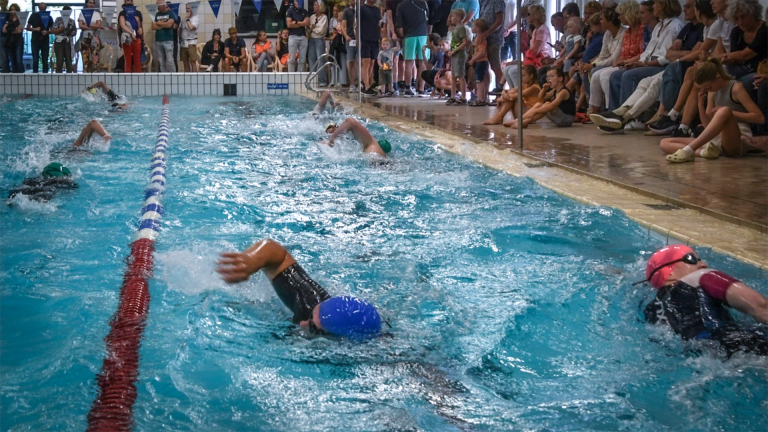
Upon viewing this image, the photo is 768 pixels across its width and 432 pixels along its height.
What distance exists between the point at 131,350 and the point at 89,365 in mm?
164

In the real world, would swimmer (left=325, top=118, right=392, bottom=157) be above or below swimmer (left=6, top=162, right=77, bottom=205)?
above

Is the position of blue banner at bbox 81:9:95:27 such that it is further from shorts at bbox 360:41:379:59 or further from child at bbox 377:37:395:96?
child at bbox 377:37:395:96

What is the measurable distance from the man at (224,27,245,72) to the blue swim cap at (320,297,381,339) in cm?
1644

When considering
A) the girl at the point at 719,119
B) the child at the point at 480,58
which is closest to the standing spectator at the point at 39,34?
the child at the point at 480,58

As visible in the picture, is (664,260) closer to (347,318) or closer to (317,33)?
(347,318)

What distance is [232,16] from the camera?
20516mm

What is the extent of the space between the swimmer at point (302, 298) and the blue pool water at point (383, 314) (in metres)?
0.07

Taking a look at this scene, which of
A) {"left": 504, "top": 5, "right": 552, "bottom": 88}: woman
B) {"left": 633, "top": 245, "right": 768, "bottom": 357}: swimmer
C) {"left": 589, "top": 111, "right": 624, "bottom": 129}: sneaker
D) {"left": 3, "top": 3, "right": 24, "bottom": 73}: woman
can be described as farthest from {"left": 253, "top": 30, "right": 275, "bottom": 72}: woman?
{"left": 633, "top": 245, "right": 768, "bottom": 357}: swimmer

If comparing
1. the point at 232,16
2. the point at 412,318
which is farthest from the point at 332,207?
the point at 232,16

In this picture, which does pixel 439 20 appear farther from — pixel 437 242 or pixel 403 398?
pixel 403 398

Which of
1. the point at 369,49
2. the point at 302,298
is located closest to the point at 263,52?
the point at 369,49

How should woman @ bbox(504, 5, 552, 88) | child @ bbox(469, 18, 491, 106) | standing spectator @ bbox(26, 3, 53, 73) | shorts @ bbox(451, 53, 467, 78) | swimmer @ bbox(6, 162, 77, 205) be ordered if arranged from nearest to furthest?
swimmer @ bbox(6, 162, 77, 205) → woman @ bbox(504, 5, 552, 88) → child @ bbox(469, 18, 491, 106) → shorts @ bbox(451, 53, 467, 78) → standing spectator @ bbox(26, 3, 53, 73)

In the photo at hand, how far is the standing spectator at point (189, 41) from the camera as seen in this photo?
1798 centimetres

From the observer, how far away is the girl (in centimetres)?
649
